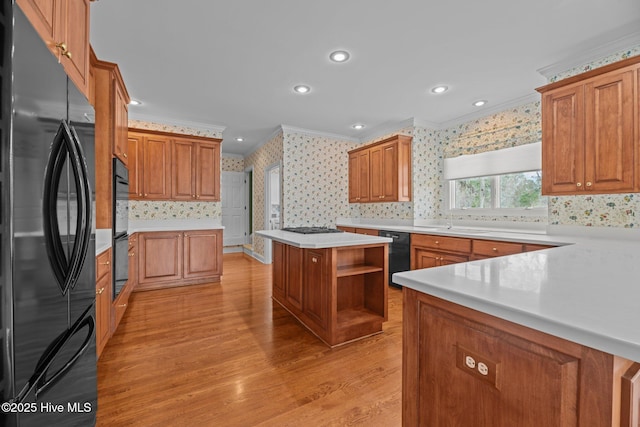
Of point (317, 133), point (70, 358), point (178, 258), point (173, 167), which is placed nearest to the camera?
point (70, 358)

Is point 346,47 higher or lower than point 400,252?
higher

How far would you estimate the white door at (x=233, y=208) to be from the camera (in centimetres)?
710

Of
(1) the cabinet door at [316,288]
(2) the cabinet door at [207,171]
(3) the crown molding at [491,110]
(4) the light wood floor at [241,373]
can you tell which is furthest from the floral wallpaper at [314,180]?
(1) the cabinet door at [316,288]

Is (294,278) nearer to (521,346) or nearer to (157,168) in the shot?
(521,346)

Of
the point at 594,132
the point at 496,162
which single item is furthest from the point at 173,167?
the point at 594,132

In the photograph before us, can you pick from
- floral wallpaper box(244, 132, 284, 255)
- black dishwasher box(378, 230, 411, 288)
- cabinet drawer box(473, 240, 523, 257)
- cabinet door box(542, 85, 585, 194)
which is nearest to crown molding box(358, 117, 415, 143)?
floral wallpaper box(244, 132, 284, 255)

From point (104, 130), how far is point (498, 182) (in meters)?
4.57

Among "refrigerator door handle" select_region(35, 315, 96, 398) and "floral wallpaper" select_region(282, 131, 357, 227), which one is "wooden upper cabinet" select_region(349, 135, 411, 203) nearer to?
"floral wallpaper" select_region(282, 131, 357, 227)

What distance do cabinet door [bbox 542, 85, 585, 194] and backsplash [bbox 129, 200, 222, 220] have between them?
450cm

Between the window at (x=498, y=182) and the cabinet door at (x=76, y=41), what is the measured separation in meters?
4.32

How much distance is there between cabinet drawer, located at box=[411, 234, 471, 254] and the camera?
3.12 metres

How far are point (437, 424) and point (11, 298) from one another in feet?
4.19

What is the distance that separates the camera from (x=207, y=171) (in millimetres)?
4453

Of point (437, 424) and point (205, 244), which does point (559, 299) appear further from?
point (205, 244)
